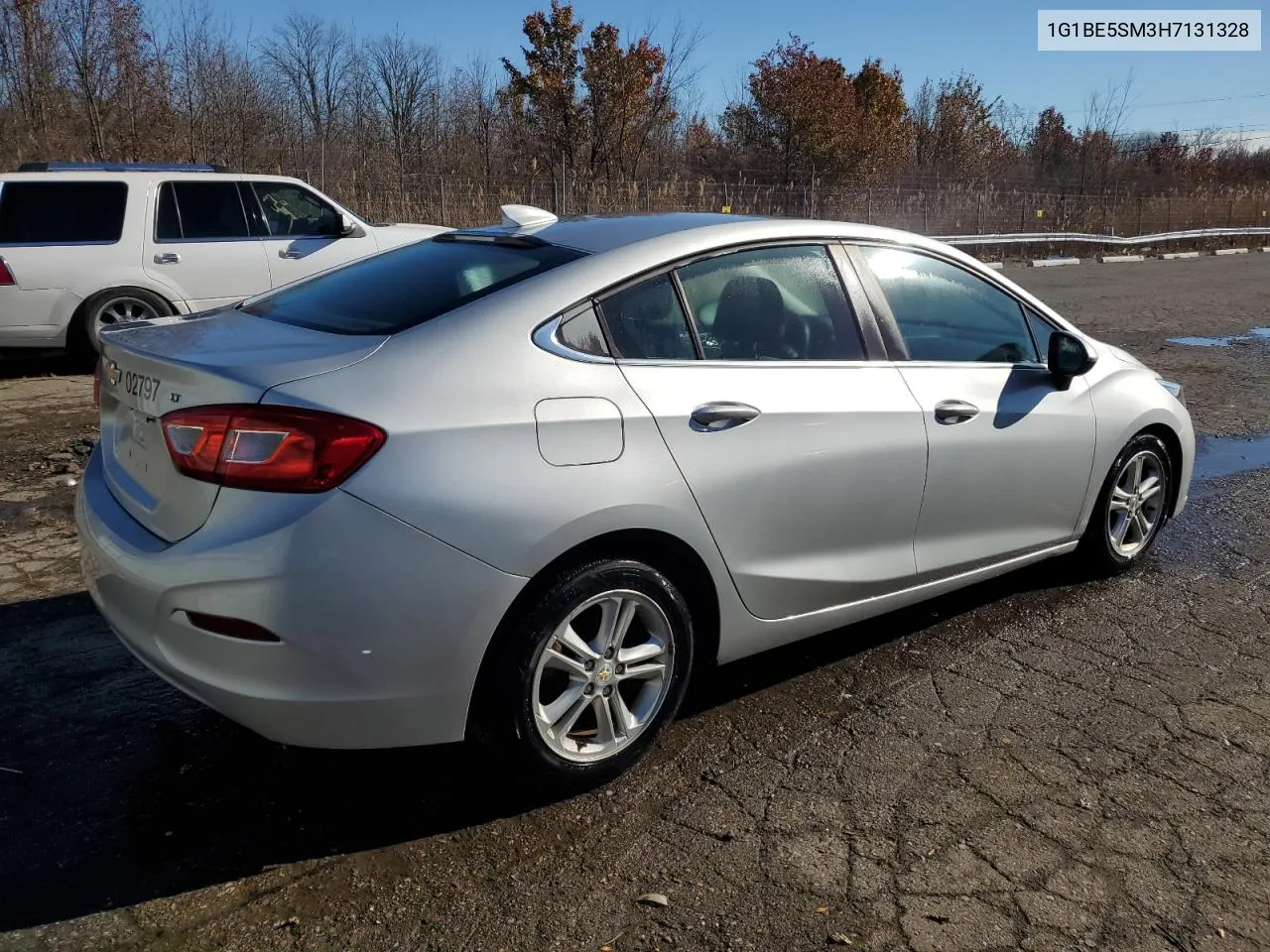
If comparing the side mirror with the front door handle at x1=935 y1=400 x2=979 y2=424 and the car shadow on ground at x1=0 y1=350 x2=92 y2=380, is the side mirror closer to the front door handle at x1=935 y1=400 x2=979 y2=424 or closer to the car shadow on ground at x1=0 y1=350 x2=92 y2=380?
the front door handle at x1=935 y1=400 x2=979 y2=424

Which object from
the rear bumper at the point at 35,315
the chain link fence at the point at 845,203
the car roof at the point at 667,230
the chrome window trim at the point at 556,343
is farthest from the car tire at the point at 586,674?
the chain link fence at the point at 845,203

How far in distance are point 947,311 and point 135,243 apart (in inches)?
296

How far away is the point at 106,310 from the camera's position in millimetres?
8984

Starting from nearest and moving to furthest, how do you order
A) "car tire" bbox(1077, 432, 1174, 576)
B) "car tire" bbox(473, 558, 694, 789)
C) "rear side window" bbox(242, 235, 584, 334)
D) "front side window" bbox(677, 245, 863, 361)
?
"car tire" bbox(473, 558, 694, 789) → "rear side window" bbox(242, 235, 584, 334) → "front side window" bbox(677, 245, 863, 361) → "car tire" bbox(1077, 432, 1174, 576)

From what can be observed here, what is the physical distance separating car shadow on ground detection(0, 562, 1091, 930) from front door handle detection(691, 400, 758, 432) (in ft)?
3.36

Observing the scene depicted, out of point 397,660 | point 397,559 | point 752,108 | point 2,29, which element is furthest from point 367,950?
point 752,108

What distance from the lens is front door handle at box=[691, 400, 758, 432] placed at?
3.09 m

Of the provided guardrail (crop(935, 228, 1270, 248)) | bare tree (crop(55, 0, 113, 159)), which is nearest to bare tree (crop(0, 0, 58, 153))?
bare tree (crop(55, 0, 113, 159))

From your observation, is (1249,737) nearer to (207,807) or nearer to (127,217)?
(207,807)

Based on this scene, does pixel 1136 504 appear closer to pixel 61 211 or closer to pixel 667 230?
pixel 667 230

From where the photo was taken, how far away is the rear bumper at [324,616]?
8.18 feet

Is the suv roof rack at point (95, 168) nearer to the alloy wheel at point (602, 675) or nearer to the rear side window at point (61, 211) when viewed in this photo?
the rear side window at point (61, 211)

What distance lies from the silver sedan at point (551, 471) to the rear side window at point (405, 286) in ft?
0.05

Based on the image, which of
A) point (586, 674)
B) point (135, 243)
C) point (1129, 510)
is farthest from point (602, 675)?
point (135, 243)
